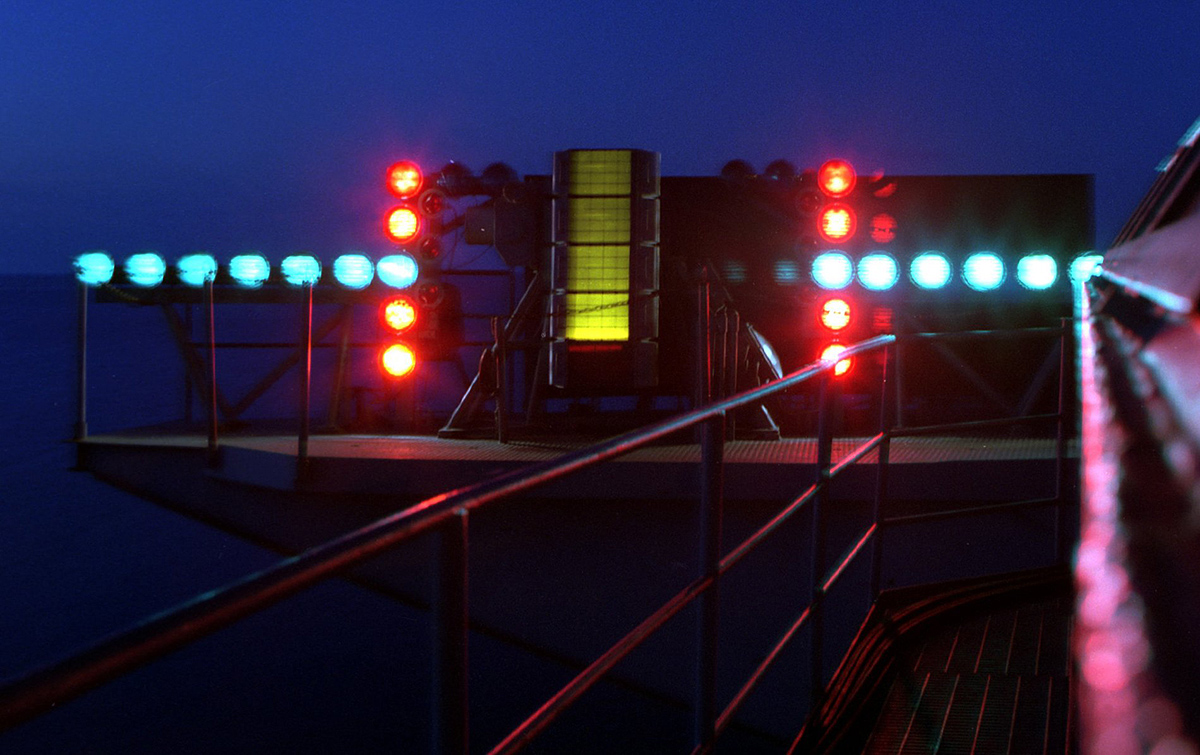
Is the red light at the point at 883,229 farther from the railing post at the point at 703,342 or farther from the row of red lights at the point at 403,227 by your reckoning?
the row of red lights at the point at 403,227

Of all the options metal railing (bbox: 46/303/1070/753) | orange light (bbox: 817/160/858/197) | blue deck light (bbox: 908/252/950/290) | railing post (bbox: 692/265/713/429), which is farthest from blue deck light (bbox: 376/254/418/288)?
metal railing (bbox: 46/303/1070/753)

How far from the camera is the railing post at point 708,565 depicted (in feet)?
7.41

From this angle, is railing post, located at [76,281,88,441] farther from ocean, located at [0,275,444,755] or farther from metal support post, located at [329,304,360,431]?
ocean, located at [0,275,444,755]

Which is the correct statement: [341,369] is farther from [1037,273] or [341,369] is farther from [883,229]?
[1037,273]

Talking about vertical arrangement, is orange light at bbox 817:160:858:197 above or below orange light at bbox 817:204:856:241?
above

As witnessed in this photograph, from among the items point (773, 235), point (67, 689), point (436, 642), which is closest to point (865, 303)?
point (773, 235)

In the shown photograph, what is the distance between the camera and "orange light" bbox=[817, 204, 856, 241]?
8078mm

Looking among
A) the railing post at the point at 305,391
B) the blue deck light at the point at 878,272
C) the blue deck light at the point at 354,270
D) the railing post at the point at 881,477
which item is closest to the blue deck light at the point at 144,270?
the blue deck light at the point at 354,270

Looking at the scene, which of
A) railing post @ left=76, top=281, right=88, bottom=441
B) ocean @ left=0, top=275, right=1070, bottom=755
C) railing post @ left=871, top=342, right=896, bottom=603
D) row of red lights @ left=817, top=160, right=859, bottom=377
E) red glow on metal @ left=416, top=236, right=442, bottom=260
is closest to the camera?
railing post @ left=871, top=342, right=896, bottom=603

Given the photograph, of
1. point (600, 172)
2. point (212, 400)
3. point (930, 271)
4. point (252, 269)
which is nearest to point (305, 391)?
point (212, 400)

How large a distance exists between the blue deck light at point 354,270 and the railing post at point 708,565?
6.13 meters

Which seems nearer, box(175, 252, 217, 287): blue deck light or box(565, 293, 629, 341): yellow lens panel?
box(175, 252, 217, 287): blue deck light

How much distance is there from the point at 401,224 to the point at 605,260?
A: 1.69 m

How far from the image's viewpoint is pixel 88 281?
25.5 ft
